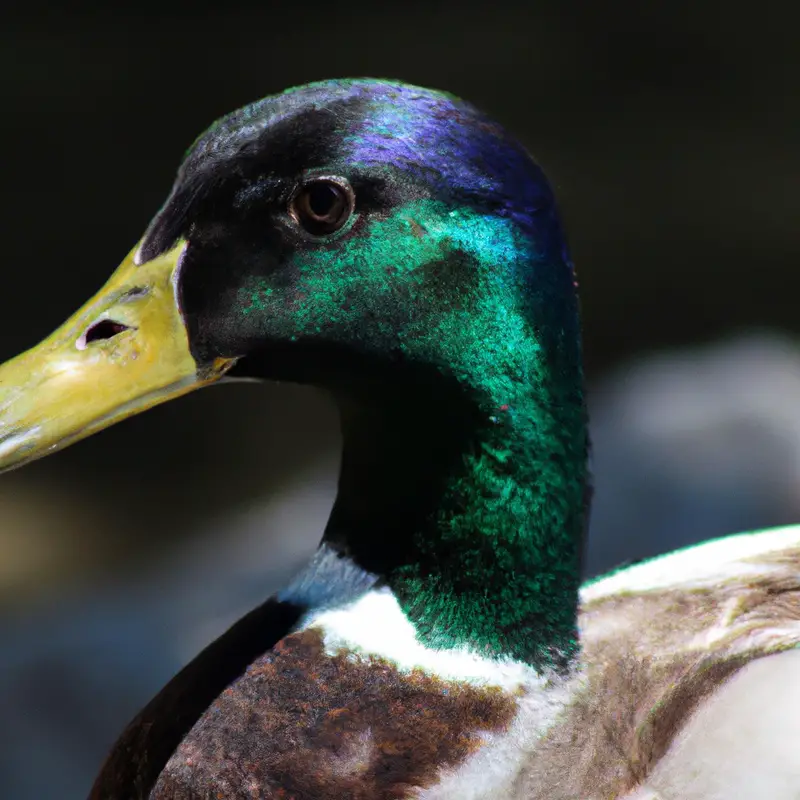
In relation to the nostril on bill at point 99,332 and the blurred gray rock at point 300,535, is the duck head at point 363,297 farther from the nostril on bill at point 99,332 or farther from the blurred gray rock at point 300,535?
the blurred gray rock at point 300,535

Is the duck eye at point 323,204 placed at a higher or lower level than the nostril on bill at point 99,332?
higher

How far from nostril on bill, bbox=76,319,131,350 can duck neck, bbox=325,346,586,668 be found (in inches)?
8.3

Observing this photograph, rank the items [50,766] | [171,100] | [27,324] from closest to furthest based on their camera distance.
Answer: [50,766], [27,324], [171,100]

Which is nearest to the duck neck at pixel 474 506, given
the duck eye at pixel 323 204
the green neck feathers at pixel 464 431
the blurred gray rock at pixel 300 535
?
the green neck feathers at pixel 464 431

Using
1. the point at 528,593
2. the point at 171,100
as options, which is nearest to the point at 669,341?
the point at 171,100

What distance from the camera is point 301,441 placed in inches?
103

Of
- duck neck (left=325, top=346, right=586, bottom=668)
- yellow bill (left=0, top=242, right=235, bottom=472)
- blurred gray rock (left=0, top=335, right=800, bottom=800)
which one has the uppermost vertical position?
yellow bill (left=0, top=242, right=235, bottom=472)

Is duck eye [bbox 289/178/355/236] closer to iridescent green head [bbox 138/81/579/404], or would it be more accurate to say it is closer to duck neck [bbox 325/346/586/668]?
iridescent green head [bbox 138/81/579/404]

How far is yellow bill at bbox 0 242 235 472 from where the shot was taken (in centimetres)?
108

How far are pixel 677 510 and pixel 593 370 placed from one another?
0.39m

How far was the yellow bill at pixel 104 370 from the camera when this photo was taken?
1.08m

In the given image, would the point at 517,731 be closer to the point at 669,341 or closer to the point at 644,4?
the point at 669,341

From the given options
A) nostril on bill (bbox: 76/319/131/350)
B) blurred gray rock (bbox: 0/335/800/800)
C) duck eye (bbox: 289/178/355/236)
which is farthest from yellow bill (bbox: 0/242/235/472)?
blurred gray rock (bbox: 0/335/800/800)

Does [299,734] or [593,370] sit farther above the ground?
[299,734]
